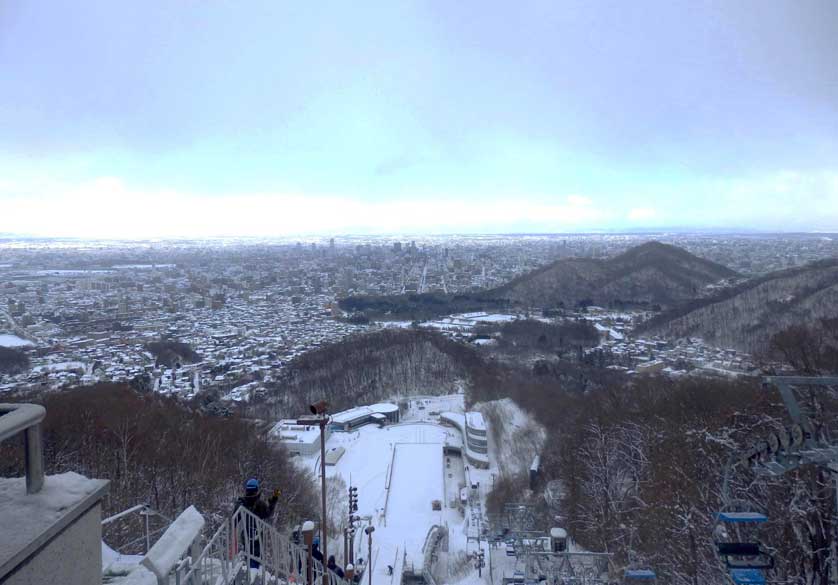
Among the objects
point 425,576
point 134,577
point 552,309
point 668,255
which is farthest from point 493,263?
point 134,577

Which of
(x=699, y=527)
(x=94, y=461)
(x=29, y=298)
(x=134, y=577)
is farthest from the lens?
Answer: (x=29, y=298)

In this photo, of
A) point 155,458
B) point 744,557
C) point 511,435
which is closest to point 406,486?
point 511,435

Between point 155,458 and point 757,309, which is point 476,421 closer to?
point 155,458

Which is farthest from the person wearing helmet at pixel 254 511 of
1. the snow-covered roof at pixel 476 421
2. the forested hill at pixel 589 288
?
the forested hill at pixel 589 288

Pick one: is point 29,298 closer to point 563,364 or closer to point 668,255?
point 563,364

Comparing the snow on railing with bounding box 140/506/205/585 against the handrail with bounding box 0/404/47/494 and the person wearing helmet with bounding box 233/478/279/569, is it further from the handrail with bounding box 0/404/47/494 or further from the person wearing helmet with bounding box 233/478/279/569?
the person wearing helmet with bounding box 233/478/279/569

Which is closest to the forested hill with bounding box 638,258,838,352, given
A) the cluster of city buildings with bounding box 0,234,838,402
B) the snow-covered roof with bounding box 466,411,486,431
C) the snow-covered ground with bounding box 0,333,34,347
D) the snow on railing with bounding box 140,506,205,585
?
the cluster of city buildings with bounding box 0,234,838,402
